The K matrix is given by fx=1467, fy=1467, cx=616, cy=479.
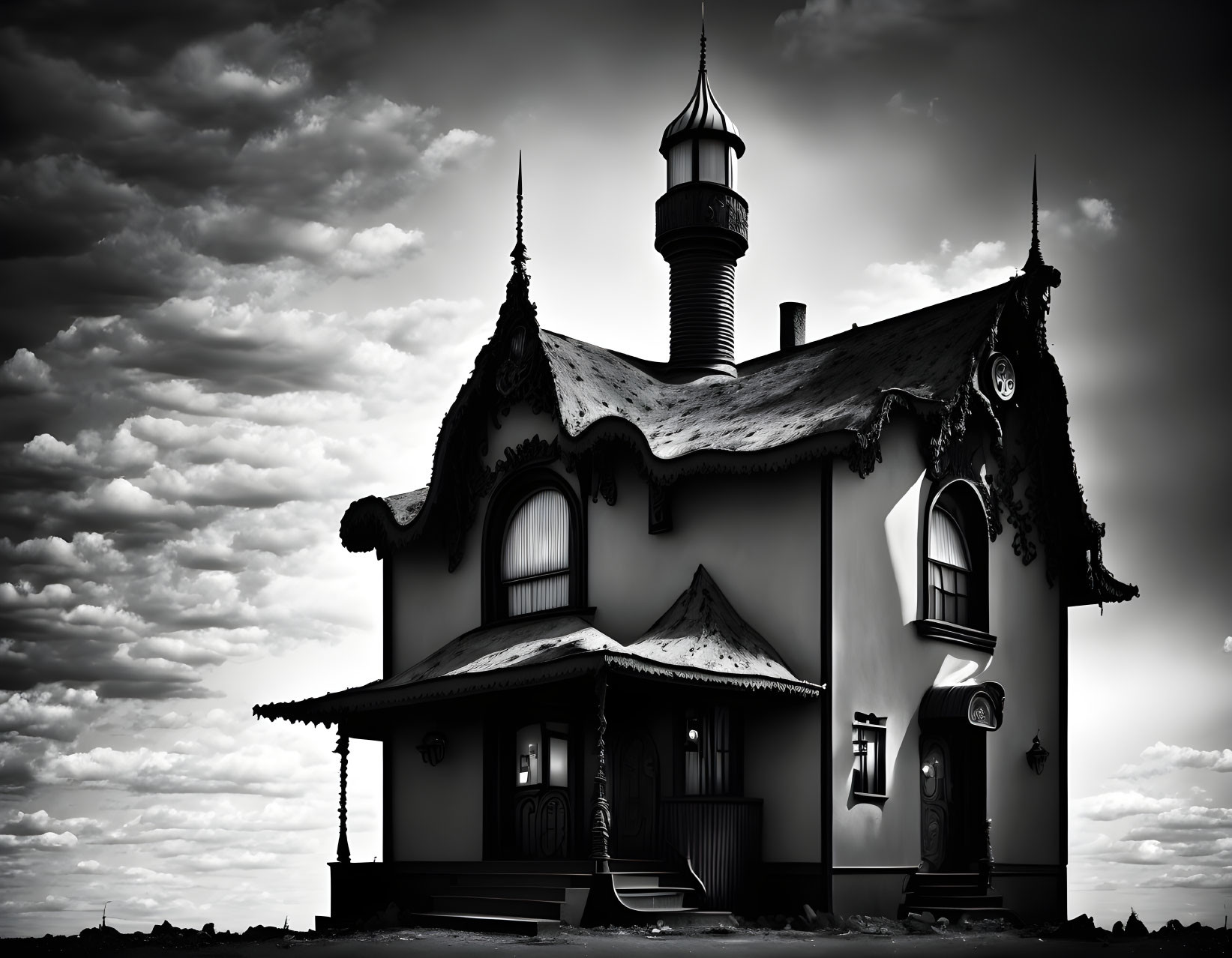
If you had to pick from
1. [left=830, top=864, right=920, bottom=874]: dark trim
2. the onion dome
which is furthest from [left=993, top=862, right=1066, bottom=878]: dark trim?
the onion dome

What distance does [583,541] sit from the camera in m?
20.4

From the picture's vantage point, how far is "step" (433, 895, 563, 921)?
16.0m

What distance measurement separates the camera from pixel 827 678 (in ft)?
57.7

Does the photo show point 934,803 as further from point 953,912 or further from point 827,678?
point 827,678

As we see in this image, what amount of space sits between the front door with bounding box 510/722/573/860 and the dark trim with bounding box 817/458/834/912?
3774 mm

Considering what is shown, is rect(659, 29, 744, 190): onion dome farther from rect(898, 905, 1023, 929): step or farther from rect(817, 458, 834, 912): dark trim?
rect(898, 905, 1023, 929): step

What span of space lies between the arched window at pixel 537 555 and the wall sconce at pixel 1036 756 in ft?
23.4

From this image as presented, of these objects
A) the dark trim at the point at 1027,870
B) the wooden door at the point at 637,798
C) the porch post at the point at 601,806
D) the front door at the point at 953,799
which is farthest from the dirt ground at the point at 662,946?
the dark trim at the point at 1027,870

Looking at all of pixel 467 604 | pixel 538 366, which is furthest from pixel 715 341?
pixel 467 604

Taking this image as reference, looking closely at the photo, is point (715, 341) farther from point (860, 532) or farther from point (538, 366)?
point (860, 532)

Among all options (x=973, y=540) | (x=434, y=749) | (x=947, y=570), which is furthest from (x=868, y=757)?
(x=434, y=749)

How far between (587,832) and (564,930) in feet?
11.7

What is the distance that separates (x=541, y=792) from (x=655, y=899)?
3.95 m

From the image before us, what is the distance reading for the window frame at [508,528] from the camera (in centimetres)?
2059
